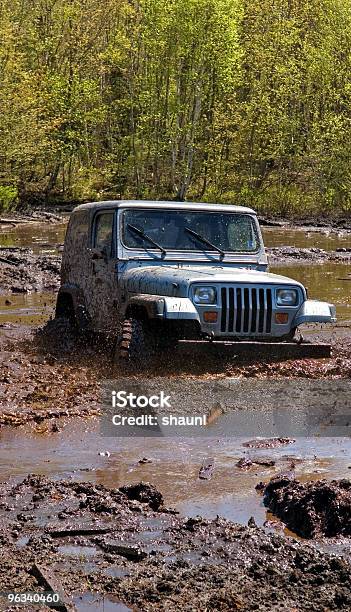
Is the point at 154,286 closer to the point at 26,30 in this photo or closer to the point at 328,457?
the point at 328,457

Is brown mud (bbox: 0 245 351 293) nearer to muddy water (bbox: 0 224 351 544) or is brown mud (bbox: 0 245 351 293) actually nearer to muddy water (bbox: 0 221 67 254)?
muddy water (bbox: 0 221 67 254)

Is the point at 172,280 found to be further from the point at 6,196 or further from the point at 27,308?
the point at 6,196

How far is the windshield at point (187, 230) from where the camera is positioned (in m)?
10.6

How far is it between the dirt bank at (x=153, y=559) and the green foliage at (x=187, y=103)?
36088mm

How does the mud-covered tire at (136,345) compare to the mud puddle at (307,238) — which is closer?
the mud-covered tire at (136,345)

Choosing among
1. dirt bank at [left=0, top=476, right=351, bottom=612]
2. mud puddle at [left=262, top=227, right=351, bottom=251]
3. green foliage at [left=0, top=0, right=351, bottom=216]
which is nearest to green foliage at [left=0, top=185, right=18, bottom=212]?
green foliage at [left=0, top=0, right=351, bottom=216]

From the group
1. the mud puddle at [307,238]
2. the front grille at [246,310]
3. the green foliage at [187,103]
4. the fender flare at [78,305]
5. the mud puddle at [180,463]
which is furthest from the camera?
the green foliage at [187,103]

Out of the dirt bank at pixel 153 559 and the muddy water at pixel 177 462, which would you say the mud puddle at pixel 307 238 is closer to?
the muddy water at pixel 177 462

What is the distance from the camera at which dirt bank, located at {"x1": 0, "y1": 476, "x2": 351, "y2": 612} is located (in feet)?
14.1

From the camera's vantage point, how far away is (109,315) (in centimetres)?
1075

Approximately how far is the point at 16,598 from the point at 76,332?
292 inches

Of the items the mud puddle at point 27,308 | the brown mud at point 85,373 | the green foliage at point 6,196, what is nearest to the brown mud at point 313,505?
the brown mud at point 85,373

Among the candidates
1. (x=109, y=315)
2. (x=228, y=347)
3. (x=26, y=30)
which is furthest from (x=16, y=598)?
(x=26, y=30)

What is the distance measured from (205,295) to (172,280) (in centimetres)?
35
